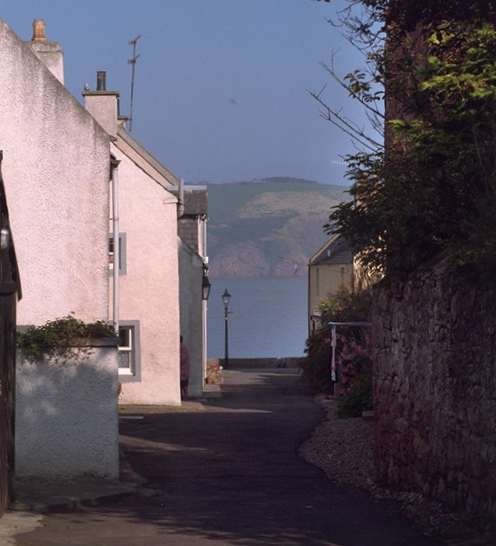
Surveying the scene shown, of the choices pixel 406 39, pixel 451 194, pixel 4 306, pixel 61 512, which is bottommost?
pixel 61 512

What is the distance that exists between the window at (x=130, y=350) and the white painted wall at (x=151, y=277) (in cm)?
13

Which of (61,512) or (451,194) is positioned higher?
(451,194)

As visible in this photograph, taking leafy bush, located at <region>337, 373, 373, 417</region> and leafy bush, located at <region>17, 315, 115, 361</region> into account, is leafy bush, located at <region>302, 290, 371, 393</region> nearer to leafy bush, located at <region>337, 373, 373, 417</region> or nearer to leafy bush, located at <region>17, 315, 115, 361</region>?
leafy bush, located at <region>337, 373, 373, 417</region>

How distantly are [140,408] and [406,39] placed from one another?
19872 millimetres

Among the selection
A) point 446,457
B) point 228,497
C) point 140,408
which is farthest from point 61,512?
point 140,408

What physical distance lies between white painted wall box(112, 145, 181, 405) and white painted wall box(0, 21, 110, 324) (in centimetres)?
1700

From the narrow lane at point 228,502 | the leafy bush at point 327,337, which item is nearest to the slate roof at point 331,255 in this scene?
the leafy bush at point 327,337

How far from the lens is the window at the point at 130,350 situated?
113 ft

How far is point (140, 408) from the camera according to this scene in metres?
32.4

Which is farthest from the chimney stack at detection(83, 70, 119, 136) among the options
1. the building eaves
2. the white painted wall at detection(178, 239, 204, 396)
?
the white painted wall at detection(178, 239, 204, 396)

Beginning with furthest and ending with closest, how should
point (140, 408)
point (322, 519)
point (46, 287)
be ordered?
point (140, 408) < point (46, 287) < point (322, 519)

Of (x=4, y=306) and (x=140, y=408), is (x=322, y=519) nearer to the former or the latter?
(x=4, y=306)

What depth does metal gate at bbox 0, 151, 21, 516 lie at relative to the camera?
12.9m

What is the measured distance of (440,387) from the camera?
12984mm
